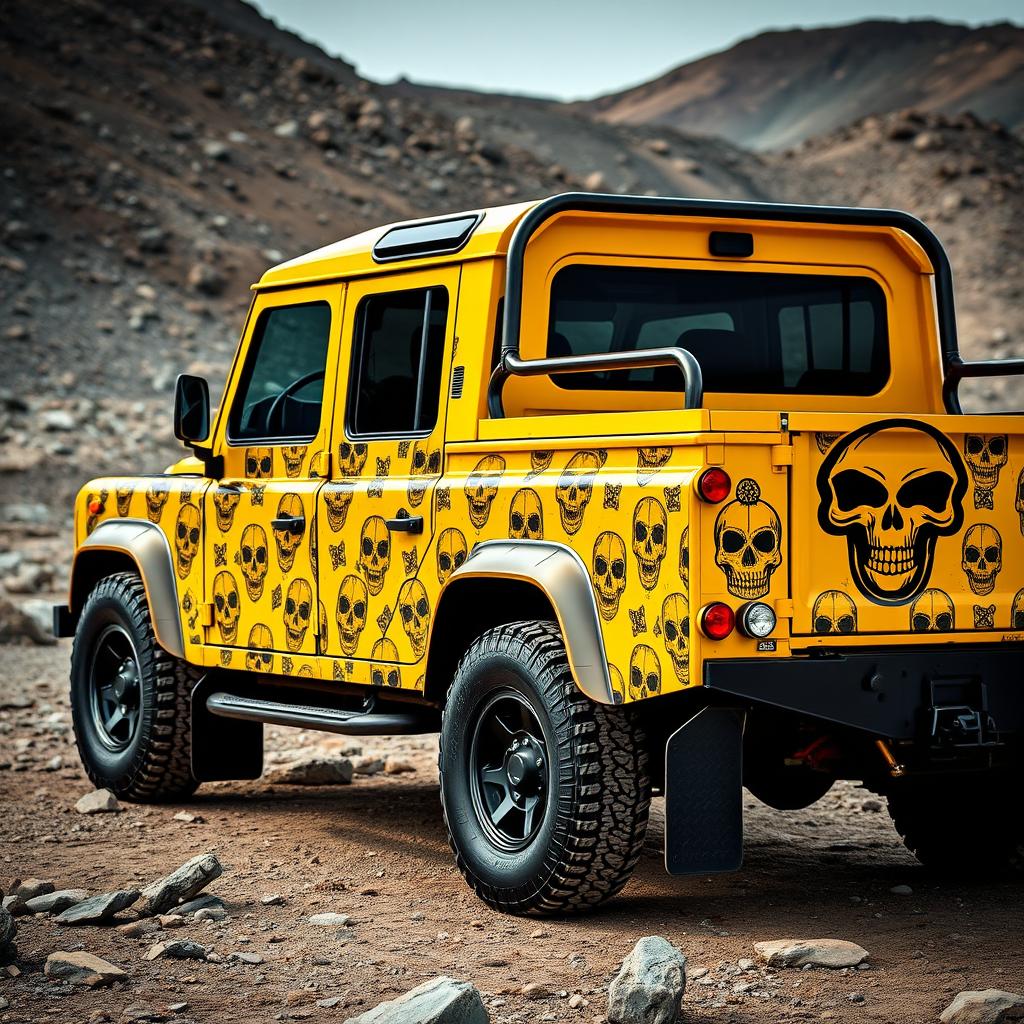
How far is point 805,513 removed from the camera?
4.99 meters

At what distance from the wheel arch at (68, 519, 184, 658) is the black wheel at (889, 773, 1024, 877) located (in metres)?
3.09

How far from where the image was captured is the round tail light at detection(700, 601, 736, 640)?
487cm

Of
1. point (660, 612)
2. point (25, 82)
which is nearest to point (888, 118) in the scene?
point (25, 82)

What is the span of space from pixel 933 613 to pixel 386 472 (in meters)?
2.06

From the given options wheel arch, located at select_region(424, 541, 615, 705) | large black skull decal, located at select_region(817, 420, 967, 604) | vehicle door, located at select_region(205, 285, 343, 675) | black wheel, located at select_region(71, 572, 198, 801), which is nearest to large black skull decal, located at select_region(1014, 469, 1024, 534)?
large black skull decal, located at select_region(817, 420, 967, 604)

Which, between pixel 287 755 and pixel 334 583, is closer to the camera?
pixel 334 583

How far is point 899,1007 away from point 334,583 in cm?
272

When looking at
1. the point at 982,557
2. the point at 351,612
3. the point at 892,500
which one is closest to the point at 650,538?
the point at 892,500

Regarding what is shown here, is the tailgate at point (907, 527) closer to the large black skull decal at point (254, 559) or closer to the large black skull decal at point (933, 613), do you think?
the large black skull decal at point (933, 613)

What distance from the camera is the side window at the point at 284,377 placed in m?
6.86

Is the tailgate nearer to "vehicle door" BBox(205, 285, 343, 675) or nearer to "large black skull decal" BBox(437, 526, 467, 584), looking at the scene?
"large black skull decal" BBox(437, 526, 467, 584)

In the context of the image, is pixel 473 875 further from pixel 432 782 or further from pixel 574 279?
pixel 432 782

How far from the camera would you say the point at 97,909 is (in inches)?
215

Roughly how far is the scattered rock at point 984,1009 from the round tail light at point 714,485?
4.72ft
